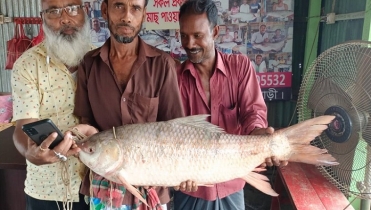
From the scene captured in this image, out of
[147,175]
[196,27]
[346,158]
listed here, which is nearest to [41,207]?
[147,175]

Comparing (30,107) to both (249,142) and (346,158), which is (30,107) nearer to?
(249,142)

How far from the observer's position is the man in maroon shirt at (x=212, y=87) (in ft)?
7.34

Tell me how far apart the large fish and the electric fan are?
19cm

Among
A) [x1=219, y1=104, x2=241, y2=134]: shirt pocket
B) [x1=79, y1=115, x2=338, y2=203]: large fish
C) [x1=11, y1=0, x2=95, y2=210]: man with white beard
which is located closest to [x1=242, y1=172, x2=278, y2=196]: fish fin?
[x1=79, y1=115, x2=338, y2=203]: large fish

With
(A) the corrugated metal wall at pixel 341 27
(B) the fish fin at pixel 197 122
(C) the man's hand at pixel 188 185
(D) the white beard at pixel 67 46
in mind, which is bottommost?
(C) the man's hand at pixel 188 185

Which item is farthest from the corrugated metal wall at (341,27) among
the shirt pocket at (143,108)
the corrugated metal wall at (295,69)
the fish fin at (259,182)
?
the shirt pocket at (143,108)

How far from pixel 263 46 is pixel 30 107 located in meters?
2.92

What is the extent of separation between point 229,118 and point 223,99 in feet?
0.46

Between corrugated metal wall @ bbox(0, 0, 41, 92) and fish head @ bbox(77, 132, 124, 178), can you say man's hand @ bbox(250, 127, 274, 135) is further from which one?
corrugated metal wall @ bbox(0, 0, 41, 92)

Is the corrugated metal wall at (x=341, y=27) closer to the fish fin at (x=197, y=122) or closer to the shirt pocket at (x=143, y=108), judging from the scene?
the fish fin at (x=197, y=122)

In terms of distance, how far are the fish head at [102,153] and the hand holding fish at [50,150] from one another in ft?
0.17

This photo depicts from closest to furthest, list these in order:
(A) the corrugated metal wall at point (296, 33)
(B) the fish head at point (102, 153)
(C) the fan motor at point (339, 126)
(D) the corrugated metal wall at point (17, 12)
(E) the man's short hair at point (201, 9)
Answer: (B) the fish head at point (102, 153) → (C) the fan motor at point (339, 126) → (E) the man's short hair at point (201, 9) → (A) the corrugated metal wall at point (296, 33) → (D) the corrugated metal wall at point (17, 12)

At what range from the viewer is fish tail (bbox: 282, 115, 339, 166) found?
1.83 m

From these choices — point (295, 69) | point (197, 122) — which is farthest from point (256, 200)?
point (197, 122)
